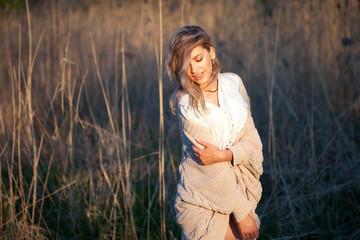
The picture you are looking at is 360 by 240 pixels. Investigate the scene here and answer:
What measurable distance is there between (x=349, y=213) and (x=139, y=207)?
1.34m

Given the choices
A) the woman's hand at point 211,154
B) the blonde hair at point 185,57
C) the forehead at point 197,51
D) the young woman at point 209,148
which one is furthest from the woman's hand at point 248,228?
the forehead at point 197,51

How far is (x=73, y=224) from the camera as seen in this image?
213 cm

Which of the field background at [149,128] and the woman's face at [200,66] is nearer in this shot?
the woman's face at [200,66]

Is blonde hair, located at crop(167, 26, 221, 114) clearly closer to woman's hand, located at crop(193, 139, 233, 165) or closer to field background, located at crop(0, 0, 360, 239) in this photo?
woman's hand, located at crop(193, 139, 233, 165)

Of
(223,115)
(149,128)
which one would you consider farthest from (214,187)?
(149,128)

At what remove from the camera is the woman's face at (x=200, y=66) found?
137cm

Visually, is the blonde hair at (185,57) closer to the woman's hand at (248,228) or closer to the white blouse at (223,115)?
the white blouse at (223,115)

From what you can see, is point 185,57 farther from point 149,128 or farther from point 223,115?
point 149,128

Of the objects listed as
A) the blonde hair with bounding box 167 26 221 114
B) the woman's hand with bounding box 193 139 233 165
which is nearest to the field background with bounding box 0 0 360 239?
the blonde hair with bounding box 167 26 221 114

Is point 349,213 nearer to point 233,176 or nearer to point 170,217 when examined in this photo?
point 170,217

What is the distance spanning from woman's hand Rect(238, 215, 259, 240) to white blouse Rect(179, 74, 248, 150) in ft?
0.97

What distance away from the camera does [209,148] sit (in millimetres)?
1306

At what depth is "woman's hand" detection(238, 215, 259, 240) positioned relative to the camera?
138 cm

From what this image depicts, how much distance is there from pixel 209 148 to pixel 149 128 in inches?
74.7
